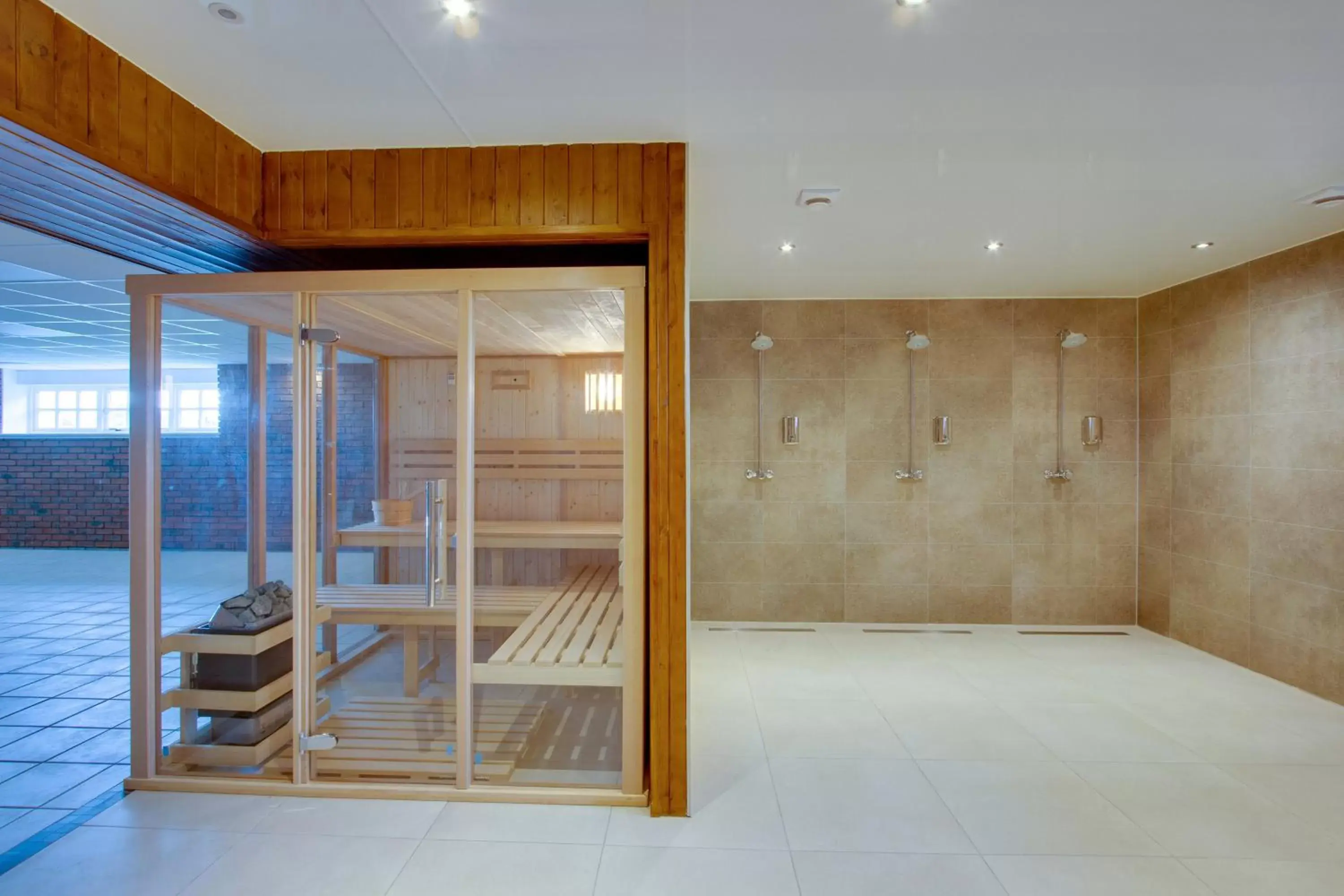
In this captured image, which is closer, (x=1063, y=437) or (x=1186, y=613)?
(x=1186, y=613)

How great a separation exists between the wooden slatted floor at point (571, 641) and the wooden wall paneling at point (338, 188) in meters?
1.72

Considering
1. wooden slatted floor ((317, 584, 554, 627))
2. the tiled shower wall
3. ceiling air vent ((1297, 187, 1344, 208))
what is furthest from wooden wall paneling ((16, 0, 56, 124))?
ceiling air vent ((1297, 187, 1344, 208))

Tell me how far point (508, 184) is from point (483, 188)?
0.10 meters

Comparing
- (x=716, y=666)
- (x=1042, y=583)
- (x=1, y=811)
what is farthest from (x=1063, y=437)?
(x=1, y=811)

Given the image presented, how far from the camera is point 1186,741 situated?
308 centimetres

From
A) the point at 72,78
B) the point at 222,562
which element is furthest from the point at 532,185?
the point at 222,562

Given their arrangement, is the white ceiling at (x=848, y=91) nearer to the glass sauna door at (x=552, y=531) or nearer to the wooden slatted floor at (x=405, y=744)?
the glass sauna door at (x=552, y=531)

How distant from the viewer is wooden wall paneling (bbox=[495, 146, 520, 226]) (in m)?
2.55

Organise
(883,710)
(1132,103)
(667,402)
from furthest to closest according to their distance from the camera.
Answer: (883,710) → (667,402) → (1132,103)

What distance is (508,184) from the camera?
8.38 feet

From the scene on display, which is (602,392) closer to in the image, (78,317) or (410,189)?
(410,189)

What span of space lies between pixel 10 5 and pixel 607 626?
8.31 ft

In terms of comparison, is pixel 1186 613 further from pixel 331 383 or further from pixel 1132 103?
pixel 331 383

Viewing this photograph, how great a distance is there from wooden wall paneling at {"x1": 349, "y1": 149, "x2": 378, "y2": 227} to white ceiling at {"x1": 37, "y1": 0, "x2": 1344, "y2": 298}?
0.22 ft
